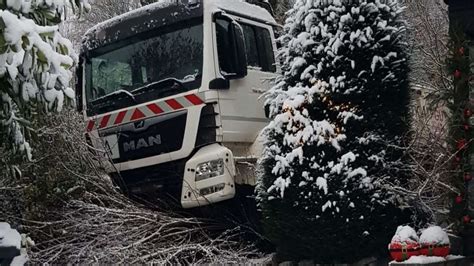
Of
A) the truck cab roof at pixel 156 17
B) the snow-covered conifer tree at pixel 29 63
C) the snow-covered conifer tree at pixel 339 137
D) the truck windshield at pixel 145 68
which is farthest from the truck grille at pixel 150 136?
the snow-covered conifer tree at pixel 29 63

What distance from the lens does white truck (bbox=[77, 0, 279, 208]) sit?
7.48 m

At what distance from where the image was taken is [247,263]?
22.3ft

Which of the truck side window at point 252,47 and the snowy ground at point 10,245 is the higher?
the truck side window at point 252,47

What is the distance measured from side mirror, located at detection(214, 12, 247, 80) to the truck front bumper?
2.85 ft

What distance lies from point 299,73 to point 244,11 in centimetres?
237

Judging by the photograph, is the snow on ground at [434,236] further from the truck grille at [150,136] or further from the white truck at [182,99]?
the truck grille at [150,136]

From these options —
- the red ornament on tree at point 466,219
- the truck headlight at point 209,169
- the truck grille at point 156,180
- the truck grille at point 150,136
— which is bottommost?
the truck grille at point 156,180

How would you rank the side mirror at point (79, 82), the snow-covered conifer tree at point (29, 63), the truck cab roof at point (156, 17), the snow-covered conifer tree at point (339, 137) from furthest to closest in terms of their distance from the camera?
1. the side mirror at point (79, 82)
2. the truck cab roof at point (156, 17)
3. the snow-covered conifer tree at point (339, 137)
4. the snow-covered conifer tree at point (29, 63)

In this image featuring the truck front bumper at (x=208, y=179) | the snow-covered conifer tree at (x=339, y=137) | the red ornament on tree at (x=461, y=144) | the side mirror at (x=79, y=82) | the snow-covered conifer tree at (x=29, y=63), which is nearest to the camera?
the snow-covered conifer tree at (x=29, y=63)

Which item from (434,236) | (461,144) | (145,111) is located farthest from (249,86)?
(434,236)

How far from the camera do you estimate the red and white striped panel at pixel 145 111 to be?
757 cm

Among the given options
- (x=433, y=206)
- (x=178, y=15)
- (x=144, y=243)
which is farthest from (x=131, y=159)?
(x=433, y=206)

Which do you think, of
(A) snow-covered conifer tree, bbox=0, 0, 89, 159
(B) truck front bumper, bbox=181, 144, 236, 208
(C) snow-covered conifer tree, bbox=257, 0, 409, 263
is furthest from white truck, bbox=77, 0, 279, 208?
(A) snow-covered conifer tree, bbox=0, 0, 89, 159

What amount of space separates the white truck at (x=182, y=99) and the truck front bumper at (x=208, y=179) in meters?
0.01
